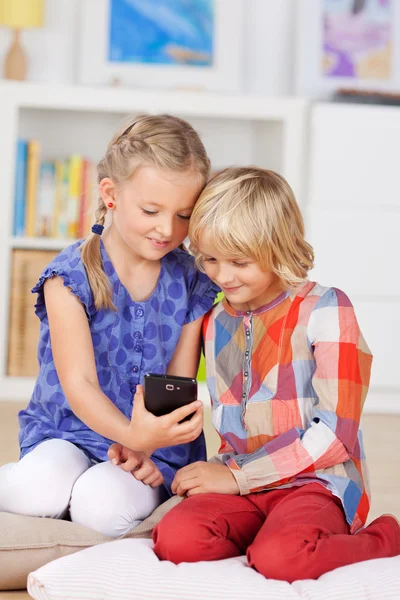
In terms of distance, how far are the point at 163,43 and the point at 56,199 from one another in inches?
29.3

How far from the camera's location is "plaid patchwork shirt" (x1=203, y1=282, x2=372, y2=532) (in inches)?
59.6

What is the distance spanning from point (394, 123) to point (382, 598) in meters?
2.29

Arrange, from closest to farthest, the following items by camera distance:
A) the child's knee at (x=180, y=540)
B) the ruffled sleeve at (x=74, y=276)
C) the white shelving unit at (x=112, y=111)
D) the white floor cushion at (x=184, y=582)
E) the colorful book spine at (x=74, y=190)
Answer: the white floor cushion at (x=184, y=582)
the child's knee at (x=180, y=540)
the ruffled sleeve at (x=74, y=276)
the white shelving unit at (x=112, y=111)
the colorful book spine at (x=74, y=190)

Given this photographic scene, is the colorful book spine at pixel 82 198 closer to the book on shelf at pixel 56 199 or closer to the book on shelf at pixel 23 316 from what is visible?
the book on shelf at pixel 56 199

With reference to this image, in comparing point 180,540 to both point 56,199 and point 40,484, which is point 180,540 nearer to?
point 40,484

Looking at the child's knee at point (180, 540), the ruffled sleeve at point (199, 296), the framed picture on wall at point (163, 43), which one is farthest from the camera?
the framed picture on wall at point (163, 43)

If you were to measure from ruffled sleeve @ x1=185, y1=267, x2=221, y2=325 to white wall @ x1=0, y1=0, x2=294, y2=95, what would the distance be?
6.66 ft

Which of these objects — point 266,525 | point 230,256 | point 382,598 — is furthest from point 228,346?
point 382,598

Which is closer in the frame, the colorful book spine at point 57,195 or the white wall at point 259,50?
the colorful book spine at point 57,195

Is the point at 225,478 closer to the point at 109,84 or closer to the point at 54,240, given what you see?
the point at 54,240

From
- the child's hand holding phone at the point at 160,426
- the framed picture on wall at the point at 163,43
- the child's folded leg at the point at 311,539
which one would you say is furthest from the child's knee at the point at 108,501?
the framed picture on wall at the point at 163,43

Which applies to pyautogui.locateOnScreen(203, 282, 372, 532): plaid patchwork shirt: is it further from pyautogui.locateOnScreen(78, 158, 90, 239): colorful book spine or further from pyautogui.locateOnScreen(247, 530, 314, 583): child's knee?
pyautogui.locateOnScreen(78, 158, 90, 239): colorful book spine

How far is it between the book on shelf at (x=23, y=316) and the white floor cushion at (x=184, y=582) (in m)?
1.93

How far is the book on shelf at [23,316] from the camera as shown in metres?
3.23
